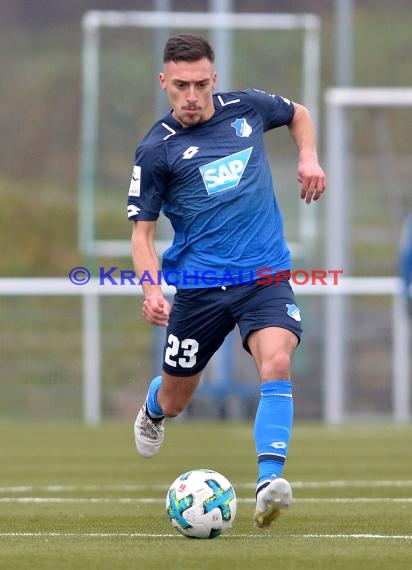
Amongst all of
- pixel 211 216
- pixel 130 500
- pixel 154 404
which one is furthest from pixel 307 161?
pixel 130 500

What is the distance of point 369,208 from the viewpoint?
22000mm

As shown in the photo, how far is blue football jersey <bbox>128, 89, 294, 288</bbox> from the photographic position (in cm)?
772

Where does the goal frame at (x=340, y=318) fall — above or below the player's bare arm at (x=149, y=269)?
below

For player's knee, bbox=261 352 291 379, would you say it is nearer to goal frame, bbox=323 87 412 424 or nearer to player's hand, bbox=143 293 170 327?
player's hand, bbox=143 293 170 327

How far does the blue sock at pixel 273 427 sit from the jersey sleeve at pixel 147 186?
107cm

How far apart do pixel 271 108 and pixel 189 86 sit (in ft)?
2.26

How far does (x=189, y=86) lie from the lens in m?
7.62

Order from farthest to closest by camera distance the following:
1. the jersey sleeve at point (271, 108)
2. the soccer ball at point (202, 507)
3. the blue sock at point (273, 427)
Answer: the jersey sleeve at point (271, 108), the blue sock at point (273, 427), the soccer ball at point (202, 507)

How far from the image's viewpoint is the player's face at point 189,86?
24.9ft

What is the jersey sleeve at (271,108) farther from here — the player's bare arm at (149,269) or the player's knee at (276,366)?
the player's knee at (276,366)

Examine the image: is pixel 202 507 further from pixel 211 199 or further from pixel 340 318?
pixel 340 318

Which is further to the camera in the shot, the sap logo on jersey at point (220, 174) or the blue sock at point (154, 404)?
the blue sock at point (154, 404)

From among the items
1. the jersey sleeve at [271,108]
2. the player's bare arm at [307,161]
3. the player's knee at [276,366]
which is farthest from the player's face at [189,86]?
the player's knee at [276,366]

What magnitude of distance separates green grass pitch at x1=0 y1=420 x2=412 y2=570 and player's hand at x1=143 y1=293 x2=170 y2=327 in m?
0.98
